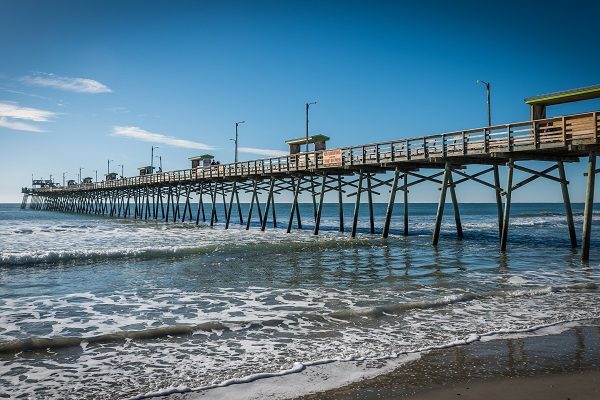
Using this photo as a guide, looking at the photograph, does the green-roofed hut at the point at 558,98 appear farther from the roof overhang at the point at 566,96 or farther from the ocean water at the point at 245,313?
the ocean water at the point at 245,313

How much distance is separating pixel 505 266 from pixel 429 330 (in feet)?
28.0

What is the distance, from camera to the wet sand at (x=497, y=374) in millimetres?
4594

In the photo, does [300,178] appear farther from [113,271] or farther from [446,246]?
[113,271]

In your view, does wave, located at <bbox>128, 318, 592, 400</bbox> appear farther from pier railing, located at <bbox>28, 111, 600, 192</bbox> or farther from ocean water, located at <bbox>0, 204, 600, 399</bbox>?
pier railing, located at <bbox>28, 111, 600, 192</bbox>

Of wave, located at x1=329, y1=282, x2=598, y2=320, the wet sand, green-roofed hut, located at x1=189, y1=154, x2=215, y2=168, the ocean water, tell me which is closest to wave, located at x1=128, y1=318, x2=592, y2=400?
the ocean water

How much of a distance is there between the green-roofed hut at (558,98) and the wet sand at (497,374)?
13.1 meters

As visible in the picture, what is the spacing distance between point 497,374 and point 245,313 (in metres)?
4.85

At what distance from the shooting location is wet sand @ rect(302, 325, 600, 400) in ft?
15.1

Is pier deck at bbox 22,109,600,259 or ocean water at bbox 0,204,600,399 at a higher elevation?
pier deck at bbox 22,109,600,259

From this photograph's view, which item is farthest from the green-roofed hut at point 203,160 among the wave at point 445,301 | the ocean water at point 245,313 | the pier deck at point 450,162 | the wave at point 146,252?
the wave at point 445,301

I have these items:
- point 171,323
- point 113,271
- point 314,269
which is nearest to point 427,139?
point 314,269

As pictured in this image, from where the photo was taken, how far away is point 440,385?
15.9 ft

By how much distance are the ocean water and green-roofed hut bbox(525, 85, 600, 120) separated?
5.80m

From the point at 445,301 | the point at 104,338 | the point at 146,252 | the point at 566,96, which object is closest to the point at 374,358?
the point at 445,301
